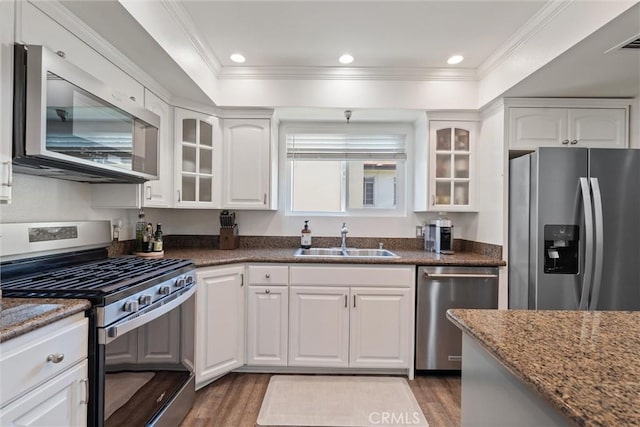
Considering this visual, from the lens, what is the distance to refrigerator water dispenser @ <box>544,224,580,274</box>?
203cm

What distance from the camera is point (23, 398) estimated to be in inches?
36.6

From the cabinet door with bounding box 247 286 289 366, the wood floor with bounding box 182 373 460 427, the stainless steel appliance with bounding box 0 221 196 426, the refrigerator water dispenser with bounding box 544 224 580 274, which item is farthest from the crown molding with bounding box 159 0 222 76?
the refrigerator water dispenser with bounding box 544 224 580 274

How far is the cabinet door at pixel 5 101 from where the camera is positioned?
111cm

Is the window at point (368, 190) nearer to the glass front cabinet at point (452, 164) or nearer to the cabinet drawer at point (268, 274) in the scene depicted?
the glass front cabinet at point (452, 164)

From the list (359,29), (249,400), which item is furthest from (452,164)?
(249,400)

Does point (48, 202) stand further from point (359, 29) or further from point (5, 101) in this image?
point (359, 29)

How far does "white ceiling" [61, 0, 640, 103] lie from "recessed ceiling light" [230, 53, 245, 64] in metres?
0.04

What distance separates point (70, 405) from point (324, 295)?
1.56 m

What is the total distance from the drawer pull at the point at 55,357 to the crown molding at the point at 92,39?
1.38 m

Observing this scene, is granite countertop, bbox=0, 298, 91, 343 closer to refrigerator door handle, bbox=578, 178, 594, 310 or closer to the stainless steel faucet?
the stainless steel faucet

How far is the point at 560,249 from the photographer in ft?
6.72

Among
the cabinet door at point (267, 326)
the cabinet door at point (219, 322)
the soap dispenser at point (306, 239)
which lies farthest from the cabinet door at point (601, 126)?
the cabinet door at point (219, 322)

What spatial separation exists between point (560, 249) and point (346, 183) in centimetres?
181

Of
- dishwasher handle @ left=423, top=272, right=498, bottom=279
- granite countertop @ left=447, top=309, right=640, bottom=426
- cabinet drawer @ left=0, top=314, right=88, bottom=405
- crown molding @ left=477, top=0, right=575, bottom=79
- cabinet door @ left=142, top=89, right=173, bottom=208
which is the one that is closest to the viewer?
granite countertop @ left=447, top=309, right=640, bottom=426
